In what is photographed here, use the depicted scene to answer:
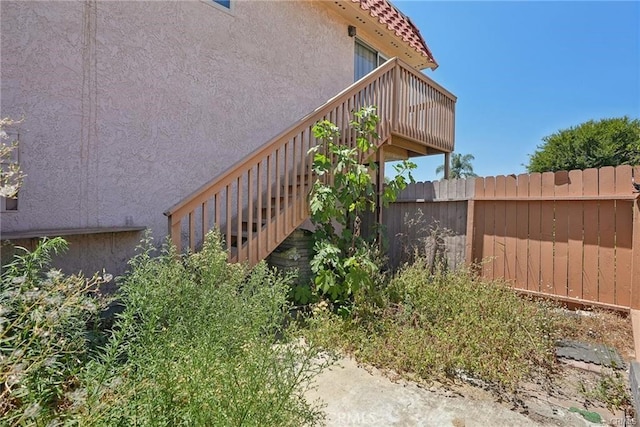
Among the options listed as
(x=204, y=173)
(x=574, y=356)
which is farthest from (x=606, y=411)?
(x=204, y=173)

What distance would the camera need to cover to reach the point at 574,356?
2977 mm

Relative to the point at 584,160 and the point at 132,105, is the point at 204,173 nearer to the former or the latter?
the point at 132,105

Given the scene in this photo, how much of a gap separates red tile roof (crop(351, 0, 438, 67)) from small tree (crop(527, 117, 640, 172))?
8.36 m

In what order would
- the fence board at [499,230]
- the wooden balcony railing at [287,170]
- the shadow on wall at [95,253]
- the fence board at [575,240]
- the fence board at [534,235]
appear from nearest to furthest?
the shadow on wall at [95,253]
the wooden balcony railing at [287,170]
the fence board at [575,240]
the fence board at [534,235]
the fence board at [499,230]

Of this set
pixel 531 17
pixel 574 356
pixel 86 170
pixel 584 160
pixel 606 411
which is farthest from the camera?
pixel 584 160

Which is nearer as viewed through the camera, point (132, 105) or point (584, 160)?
point (132, 105)

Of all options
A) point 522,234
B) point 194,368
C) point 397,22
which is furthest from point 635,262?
point 397,22

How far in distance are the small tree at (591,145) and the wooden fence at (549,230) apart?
32.9ft

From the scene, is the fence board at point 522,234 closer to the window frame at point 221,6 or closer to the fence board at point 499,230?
the fence board at point 499,230

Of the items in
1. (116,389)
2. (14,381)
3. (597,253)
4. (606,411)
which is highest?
(597,253)

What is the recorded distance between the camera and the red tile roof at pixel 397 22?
20.2 feet

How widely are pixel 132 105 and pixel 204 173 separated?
1133 millimetres

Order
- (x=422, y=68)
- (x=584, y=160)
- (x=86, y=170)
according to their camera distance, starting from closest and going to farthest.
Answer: (x=86, y=170) < (x=422, y=68) < (x=584, y=160)

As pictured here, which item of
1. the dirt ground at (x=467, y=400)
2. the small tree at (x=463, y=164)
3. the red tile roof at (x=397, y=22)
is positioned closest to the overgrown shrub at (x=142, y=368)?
the dirt ground at (x=467, y=400)
